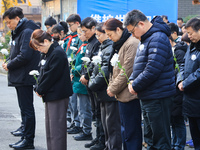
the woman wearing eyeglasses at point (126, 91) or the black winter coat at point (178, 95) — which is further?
the black winter coat at point (178, 95)

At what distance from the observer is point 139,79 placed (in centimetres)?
429

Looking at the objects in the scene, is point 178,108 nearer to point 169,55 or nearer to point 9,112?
point 169,55

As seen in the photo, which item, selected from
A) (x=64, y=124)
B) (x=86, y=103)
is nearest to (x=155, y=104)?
(x=64, y=124)

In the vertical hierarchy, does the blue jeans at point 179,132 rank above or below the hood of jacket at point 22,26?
below

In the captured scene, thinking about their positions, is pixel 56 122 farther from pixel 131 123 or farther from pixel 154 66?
pixel 154 66

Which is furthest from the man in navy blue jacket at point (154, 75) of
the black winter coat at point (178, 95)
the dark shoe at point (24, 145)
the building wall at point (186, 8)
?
the building wall at point (186, 8)

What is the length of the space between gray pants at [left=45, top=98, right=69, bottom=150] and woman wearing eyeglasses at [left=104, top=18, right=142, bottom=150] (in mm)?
707

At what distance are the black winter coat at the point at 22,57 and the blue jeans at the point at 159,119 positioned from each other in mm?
2475

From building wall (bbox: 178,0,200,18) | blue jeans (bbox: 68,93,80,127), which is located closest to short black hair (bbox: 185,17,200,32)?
blue jeans (bbox: 68,93,80,127)

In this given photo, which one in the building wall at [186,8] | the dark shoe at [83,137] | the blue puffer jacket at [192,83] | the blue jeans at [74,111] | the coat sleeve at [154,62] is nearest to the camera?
the coat sleeve at [154,62]

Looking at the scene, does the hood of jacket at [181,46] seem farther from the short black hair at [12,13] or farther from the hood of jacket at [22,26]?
the short black hair at [12,13]

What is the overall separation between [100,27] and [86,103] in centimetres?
184

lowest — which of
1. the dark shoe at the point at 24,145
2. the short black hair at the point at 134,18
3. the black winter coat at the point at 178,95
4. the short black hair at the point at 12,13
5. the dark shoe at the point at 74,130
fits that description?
the dark shoe at the point at 74,130

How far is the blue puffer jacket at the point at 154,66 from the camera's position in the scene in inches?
167
